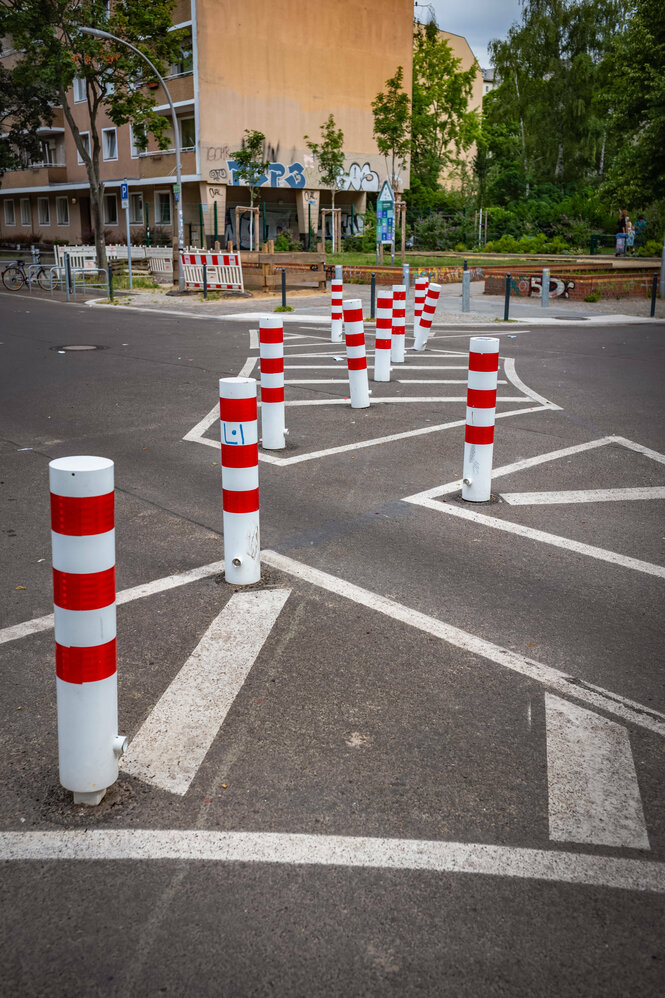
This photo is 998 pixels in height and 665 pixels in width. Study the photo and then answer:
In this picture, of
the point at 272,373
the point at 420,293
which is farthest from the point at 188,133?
the point at 272,373

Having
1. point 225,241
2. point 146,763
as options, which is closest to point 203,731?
point 146,763

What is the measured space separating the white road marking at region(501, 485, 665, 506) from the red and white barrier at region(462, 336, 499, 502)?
0.94 feet

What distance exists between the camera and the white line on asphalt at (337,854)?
2.81 meters

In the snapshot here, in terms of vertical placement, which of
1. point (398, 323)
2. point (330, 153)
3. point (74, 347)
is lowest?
point (74, 347)

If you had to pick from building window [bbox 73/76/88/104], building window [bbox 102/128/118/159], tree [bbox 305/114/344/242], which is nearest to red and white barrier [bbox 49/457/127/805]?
tree [bbox 305/114/344/242]

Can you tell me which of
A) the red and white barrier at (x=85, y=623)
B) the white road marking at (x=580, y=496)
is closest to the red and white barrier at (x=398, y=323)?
the white road marking at (x=580, y=496)

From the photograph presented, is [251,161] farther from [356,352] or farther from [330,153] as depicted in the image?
[356,352]

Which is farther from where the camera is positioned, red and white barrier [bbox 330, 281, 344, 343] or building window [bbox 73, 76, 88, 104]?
building window [bbox 73, 76, 88, 104]

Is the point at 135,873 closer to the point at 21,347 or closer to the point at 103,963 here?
the point at 103,963

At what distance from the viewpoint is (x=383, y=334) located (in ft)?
37.0

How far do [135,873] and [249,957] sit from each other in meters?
0.50

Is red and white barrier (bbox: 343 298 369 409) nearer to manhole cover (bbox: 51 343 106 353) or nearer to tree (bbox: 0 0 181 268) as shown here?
manhole cover (bbox: 51 343 106 353)

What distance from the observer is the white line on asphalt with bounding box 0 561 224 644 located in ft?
14.9

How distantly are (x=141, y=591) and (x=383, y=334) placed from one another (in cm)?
687
